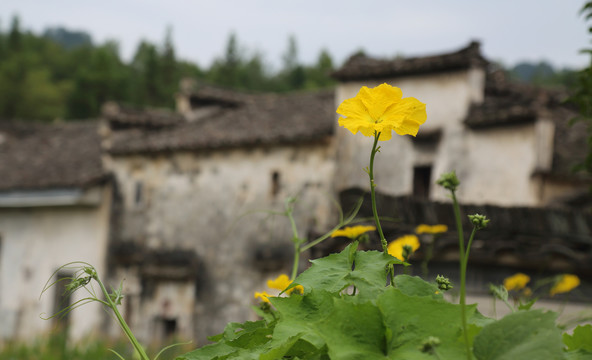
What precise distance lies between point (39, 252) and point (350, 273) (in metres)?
16.5

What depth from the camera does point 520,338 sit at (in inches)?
29.7

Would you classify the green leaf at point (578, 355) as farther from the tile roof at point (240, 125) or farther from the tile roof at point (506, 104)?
the tile roof at point (240, 125)

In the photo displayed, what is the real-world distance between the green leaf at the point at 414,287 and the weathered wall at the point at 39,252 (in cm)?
1528

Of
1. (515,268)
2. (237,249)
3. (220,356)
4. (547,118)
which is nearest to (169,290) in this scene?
(237,249)

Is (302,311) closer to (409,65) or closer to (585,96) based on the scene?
(585,96)

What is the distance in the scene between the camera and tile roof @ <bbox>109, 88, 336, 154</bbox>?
44.5ft

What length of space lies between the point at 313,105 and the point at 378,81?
272 cm

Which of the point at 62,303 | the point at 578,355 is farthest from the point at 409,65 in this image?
the point at 578,355

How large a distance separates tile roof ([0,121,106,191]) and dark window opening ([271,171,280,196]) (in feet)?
13.7

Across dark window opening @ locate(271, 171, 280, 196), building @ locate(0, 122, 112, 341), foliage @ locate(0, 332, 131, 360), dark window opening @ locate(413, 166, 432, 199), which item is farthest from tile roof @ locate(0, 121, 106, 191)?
foliage @ locate(0, 332, 131, 360)

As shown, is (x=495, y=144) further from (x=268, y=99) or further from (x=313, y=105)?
(x=268, y=99)

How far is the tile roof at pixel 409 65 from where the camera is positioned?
40.3 feet

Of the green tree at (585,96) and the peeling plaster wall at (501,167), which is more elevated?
the green tree at (585,96)

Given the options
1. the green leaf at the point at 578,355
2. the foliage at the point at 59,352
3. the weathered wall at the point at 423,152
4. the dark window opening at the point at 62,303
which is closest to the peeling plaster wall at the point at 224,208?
the weathered wall at the point at 423,152
